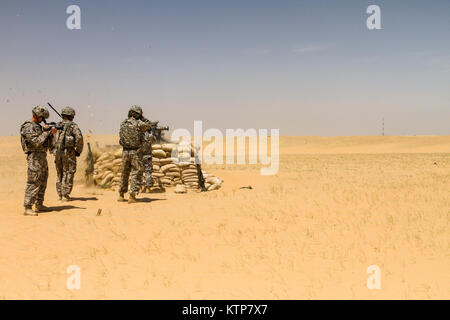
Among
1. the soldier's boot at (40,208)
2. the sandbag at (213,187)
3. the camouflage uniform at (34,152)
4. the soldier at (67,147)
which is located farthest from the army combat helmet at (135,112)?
the sandbag at (213,187)

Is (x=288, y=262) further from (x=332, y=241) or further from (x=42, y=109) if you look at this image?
(x=42, y=109)

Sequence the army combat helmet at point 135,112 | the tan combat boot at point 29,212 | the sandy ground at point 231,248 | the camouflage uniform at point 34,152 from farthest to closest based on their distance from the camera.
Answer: the army combat helmet at point 135,112 → the tan combat boot at point 29,212 → the camouflage uniform at point 34,152 → the sandy ground at point 231,248

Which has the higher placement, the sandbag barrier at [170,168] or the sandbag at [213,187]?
the sandbag barrier at [170,168]

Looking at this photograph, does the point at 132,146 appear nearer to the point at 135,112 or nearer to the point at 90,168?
the point at 135,112

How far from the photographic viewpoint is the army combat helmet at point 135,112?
945 cm

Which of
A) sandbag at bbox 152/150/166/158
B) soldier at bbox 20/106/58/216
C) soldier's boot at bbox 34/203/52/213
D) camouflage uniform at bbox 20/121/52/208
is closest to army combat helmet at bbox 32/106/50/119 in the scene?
soldier at bbox 20/106/58/216

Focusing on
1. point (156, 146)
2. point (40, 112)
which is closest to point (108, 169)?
point (156, 146)

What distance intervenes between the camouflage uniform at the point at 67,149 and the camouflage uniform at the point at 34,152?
5.23 feet

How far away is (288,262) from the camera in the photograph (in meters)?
5.57

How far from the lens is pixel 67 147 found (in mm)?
9578

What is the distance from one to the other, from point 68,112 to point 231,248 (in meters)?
5.77

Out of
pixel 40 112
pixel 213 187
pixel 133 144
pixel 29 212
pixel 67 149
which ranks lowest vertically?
pixel 213 187

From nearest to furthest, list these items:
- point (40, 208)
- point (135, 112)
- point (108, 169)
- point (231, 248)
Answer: point (231, 248) → point (40, 208) → point (135, 112) → point (108, 169)

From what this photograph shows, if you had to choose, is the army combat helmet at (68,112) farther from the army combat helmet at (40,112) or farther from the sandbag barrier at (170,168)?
the sandbag barrier at (170,168)
